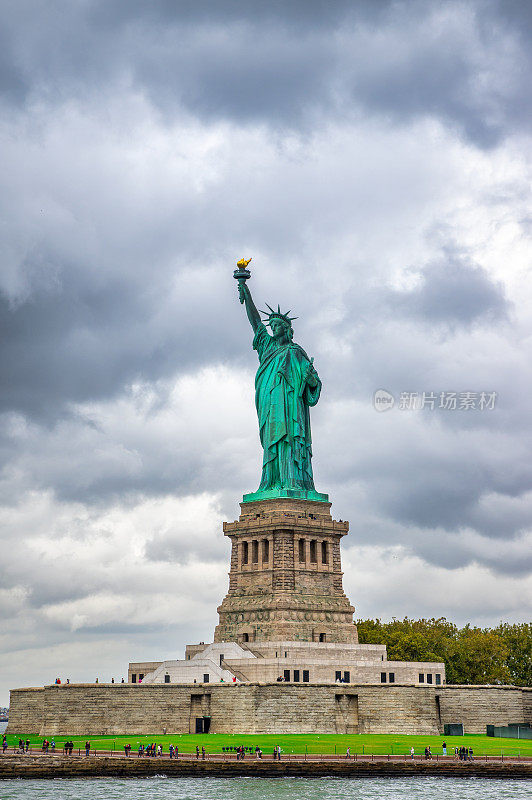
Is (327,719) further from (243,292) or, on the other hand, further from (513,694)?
(243,292)

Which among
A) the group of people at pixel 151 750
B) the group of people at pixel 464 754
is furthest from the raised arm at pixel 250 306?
the group of people at pixel 464 754

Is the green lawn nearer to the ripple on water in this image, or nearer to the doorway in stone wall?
the doorway in stone wall

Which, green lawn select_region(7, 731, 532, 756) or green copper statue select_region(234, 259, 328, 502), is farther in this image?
green copper statue select_region(234, 259, 328, 502)

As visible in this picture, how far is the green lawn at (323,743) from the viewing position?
75.8 metres

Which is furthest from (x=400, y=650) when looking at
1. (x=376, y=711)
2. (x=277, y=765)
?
(x=277, y=765)

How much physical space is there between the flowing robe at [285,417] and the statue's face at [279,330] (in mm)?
492

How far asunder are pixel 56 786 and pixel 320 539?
33.1m

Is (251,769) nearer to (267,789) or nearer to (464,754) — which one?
(267,789)

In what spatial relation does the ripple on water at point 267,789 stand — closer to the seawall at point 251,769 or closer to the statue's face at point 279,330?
the seawall at point 251,769

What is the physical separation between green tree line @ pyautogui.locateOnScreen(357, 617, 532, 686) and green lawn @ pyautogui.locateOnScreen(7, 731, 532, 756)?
918 inches

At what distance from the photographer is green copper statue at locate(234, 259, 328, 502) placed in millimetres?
98125

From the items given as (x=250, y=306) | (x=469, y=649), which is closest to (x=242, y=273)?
(x=250, y=306)

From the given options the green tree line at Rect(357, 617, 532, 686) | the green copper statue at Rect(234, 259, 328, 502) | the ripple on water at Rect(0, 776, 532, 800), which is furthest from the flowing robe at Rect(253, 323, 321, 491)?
the ripple on water at Rect(0, 776, 532, 800)

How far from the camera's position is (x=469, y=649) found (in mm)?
106625
